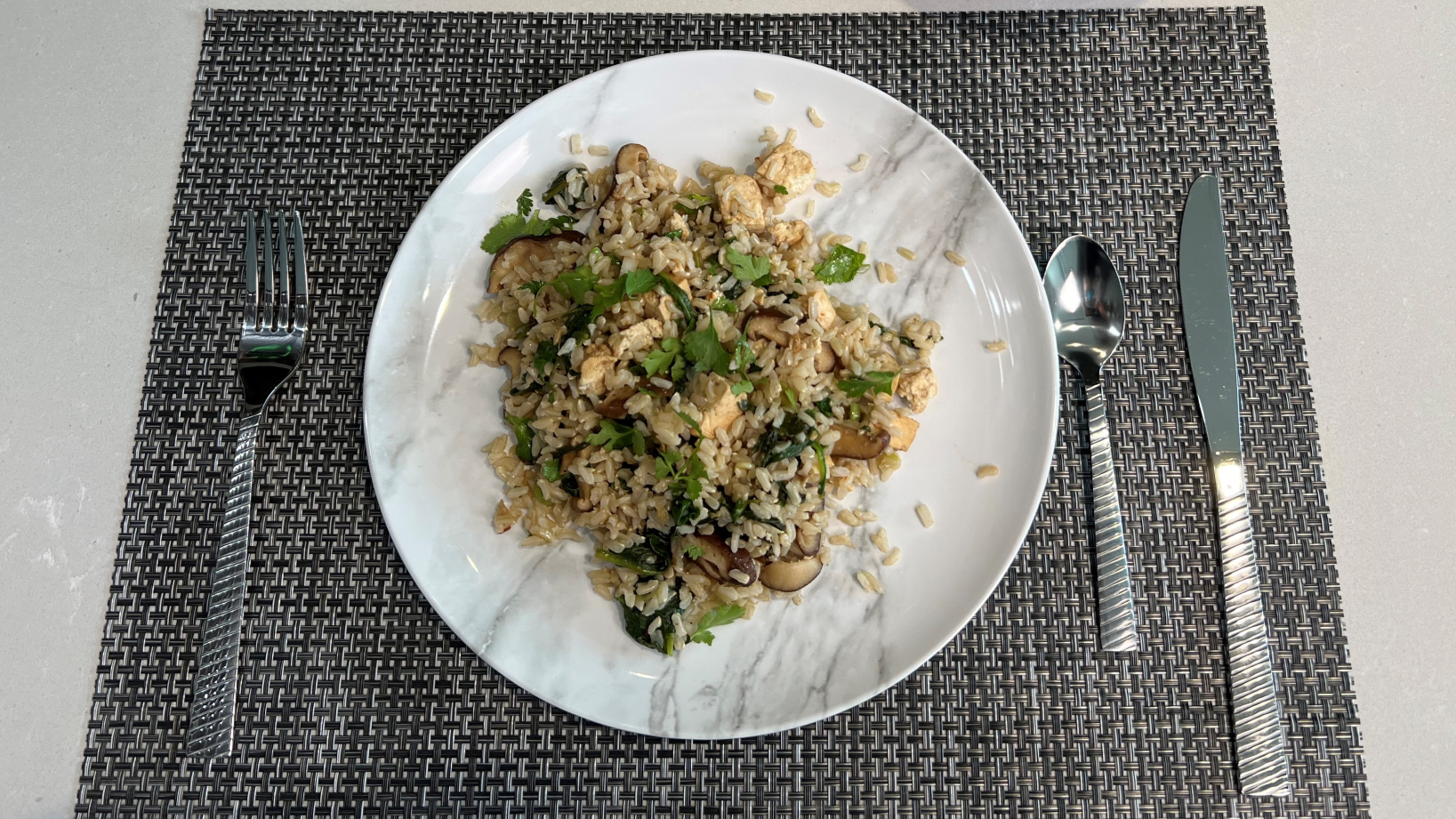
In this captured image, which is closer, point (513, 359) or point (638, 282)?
point (638, 282)

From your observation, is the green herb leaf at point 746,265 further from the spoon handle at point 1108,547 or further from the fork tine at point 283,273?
the fork tine at point 283,273

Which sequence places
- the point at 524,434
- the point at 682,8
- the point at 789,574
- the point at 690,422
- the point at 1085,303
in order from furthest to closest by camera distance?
the point at 682,8, the point at 1085,303, the point at 524,434, the point at 789,574, the point at 690,422

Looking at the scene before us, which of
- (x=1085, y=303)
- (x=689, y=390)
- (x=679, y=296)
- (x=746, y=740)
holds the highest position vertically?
(x=1085, y=303)

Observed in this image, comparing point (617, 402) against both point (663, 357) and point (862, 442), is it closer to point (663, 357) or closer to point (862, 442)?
point (663, 357)

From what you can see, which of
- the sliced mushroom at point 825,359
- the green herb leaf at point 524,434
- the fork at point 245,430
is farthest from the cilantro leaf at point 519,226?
the sliced mushroom at point 825,359

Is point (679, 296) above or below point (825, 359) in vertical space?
above

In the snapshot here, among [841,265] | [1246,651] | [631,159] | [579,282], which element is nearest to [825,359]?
[841,265]
